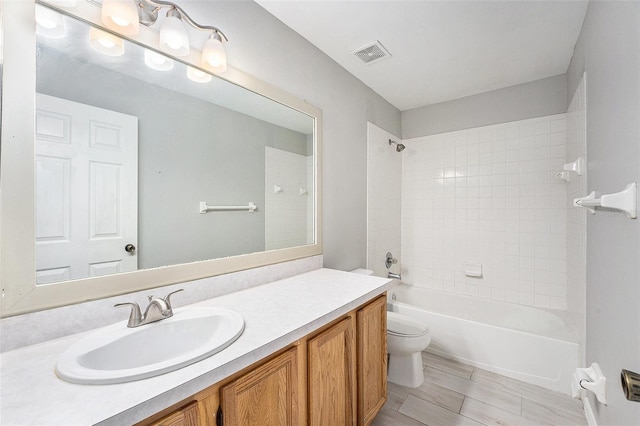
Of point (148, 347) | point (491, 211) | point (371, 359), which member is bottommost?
point (371, 359)

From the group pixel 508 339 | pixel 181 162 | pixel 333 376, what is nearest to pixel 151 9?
pixel 181 162

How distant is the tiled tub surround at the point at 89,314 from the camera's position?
2.52 ft

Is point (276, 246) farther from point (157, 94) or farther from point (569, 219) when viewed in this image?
point (569, 219)

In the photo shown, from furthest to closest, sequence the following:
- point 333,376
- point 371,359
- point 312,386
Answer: point 371,359 < point 333,376 < point 312,386

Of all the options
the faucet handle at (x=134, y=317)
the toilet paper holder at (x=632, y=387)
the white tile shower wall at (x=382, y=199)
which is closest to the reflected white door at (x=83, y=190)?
the faucet handle at (x=134, y=317)

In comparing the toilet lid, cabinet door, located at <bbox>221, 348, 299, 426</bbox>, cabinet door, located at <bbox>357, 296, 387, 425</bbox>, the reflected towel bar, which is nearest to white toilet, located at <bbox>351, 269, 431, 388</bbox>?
the toilet lid

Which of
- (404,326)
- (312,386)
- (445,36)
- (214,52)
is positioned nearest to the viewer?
(312,386)

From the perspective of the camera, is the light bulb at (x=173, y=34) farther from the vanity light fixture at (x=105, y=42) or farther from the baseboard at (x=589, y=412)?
the baseboard at (x=589, y=412)

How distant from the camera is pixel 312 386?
1006mm

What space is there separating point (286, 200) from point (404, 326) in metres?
1.32

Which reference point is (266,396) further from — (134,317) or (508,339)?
(508,339)

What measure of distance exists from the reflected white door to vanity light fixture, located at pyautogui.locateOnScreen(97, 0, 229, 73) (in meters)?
0.33

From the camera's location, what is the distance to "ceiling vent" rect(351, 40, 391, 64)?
6.38ft

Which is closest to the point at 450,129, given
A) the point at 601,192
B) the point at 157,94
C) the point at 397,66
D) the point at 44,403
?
the point at 397,66
